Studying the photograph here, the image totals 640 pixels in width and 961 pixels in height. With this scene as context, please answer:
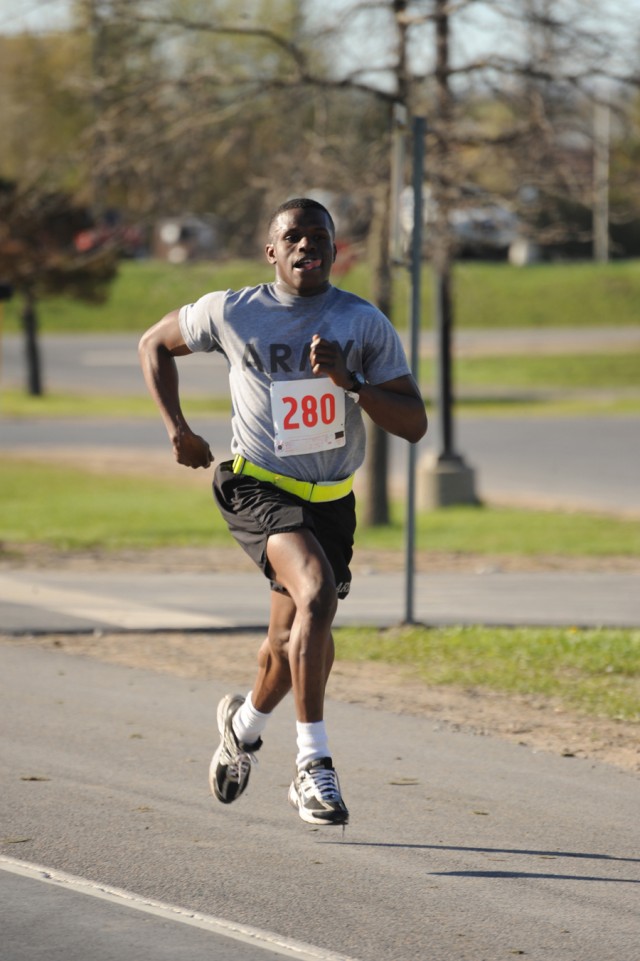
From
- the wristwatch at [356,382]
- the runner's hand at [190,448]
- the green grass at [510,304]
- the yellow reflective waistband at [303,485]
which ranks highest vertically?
the green grass at [510,304]

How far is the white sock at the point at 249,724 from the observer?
5508mm

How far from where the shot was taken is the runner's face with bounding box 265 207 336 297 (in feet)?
17.0

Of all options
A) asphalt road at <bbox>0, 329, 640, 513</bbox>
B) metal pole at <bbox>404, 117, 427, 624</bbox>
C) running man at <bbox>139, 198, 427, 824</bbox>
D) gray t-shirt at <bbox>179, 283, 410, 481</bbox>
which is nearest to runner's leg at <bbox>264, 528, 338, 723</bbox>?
running man at <bbox>139, 198, 427, 824</bbox>

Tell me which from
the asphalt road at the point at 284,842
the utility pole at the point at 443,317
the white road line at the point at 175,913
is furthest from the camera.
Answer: the utility pole at the point at 443,317

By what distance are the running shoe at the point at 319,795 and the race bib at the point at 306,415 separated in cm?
100

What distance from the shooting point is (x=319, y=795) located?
16.5 feet

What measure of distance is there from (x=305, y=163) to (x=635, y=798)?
9.70m

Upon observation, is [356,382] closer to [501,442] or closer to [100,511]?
[100,511]

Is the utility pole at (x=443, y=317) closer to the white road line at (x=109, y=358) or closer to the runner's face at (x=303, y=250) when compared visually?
the runner's face at (x=303, y=250)

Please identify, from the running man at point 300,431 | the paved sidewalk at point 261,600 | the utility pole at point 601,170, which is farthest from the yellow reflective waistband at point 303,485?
the utility pole at point 601,170

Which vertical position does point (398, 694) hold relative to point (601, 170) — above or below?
below

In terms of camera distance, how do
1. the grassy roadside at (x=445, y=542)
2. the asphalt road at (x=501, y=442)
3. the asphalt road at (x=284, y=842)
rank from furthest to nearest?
the asphalt road at (x=501, y=442) < the grassy roadside at (x=445, y=542) < the asphalt road at (x=284, y=842)

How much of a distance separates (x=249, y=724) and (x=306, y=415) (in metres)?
1.11

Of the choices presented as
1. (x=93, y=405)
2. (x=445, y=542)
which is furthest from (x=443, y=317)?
(x=93, y=405)
